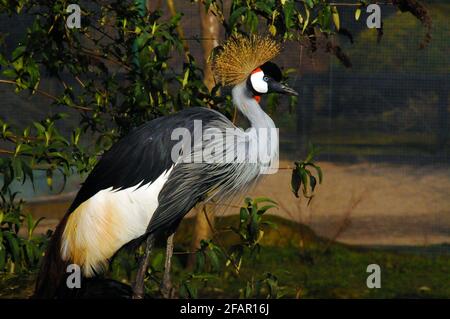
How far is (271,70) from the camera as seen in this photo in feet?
11.2

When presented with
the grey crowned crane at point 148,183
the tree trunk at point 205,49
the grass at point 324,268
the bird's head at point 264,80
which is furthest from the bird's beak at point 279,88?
the grass at point 324,268

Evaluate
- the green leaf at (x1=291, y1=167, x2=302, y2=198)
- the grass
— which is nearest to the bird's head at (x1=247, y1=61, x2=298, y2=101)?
the green leaf at (x1=291, y1=167, x2=302, y2=198)

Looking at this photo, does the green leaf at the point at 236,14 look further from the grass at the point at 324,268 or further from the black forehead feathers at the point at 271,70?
the grass at the point at 324,268

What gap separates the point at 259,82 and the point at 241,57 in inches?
3.8

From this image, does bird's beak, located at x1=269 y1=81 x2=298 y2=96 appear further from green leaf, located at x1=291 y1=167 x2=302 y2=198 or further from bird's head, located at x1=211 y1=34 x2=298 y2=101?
green leaf, located at x1=291 y1=167 x2=302 y2=198

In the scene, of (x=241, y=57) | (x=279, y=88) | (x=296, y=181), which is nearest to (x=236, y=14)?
(x=241, y=57)

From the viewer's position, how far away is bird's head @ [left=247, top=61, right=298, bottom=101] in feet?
11.2

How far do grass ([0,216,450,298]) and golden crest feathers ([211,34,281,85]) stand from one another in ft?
5.13

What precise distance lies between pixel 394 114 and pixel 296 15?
5.77 feet

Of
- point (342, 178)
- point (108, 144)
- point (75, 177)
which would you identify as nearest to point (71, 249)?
point (108, 144)

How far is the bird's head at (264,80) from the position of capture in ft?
11.2

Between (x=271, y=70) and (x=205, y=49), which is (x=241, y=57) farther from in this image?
(x=205, y=49)

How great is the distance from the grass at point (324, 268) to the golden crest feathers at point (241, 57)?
1562mm

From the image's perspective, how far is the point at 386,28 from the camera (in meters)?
5.23
